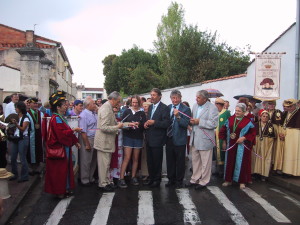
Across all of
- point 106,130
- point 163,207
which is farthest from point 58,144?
A: point 163,207

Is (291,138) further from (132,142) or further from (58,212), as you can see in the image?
(58,212)

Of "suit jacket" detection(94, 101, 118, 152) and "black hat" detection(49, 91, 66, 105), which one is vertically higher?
"black hat" detection(49, 91, 66, 105)

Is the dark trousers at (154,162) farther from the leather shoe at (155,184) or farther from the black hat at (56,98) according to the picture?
the black hat at (56,98)

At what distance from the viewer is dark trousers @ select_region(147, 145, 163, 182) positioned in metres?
6.64

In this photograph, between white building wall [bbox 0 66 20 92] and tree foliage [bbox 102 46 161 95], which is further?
tree foliage [bbox 102 46 161 95]

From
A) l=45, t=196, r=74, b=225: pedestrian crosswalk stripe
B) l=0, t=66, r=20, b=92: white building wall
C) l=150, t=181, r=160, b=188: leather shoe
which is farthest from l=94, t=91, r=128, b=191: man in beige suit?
l=0, t=66, r=20, b=92: white building wall

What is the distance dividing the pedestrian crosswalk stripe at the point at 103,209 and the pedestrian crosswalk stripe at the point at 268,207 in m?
2.65

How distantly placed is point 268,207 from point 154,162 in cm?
238

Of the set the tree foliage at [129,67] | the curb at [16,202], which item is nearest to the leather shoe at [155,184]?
the curb at [16,202]

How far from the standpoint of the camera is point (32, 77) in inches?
483

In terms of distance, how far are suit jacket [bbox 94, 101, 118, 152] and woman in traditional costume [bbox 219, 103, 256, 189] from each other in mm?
2537

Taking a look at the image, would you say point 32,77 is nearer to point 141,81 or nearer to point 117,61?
point 141,81

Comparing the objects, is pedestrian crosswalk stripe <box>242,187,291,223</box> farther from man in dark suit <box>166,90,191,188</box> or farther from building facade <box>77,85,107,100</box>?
building facade <box>77,85,107,100</box>

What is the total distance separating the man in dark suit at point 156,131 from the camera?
646 centimetres
